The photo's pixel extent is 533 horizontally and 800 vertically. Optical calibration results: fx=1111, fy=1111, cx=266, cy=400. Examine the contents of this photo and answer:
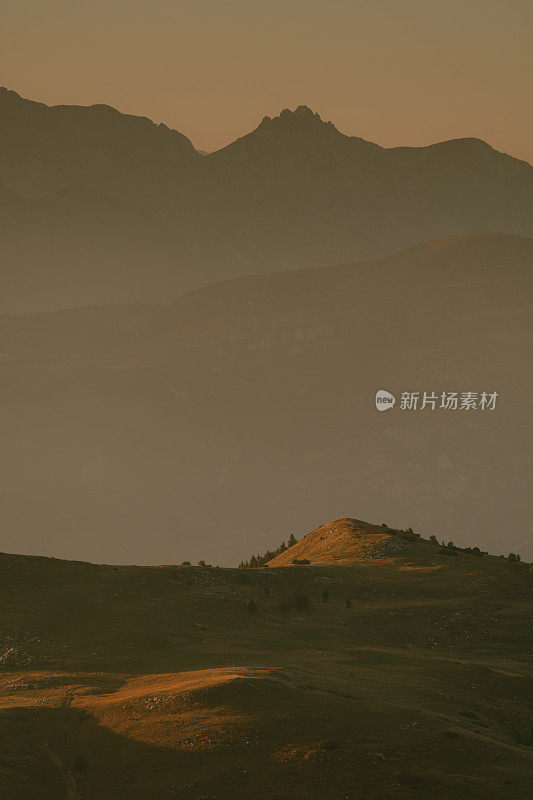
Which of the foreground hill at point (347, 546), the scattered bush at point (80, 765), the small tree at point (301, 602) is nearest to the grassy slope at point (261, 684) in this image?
the scattered bush at point (80, 765)

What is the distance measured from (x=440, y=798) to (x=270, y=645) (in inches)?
695

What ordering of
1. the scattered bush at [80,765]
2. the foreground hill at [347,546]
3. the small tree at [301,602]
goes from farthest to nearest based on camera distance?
the foreground hill at [347,546], the small tree at [301,602], the scattered bush at [80,765]

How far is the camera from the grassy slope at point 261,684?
102 ft

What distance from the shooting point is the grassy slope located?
102 ft

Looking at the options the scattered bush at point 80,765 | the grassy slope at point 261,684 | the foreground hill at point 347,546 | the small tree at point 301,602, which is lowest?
the scattered bush at point 80,765

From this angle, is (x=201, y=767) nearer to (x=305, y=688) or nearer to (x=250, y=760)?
(x=250, y=760)

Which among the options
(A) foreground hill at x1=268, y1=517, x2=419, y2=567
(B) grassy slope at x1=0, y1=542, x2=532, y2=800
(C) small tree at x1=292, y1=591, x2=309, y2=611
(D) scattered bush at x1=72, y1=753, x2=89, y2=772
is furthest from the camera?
(A) foreground hill at x1=268, y1=517, x2=419, y2=567

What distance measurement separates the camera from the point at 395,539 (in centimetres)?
6894

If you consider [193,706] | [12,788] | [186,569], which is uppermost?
[186,569]

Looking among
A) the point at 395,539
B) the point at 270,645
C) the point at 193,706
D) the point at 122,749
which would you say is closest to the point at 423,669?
the point at 270,645

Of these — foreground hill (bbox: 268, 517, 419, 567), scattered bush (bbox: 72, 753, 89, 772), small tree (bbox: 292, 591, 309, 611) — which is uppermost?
foreground hill (bbox: 268, 517, 419, 567)

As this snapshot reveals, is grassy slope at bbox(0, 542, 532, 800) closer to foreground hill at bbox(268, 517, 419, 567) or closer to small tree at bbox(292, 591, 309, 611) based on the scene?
small tree at bbox(292, 591, 309, 611)

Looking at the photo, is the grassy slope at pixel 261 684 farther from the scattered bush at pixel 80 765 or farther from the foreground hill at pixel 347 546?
the foreground hill at pixel 347 546

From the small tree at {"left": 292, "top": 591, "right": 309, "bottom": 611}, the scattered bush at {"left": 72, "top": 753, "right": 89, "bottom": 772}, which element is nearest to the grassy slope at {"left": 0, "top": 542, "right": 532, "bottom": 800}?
the scattered bush at {"left": 72, "top": 753, "right": 89, "bottom": 772}
